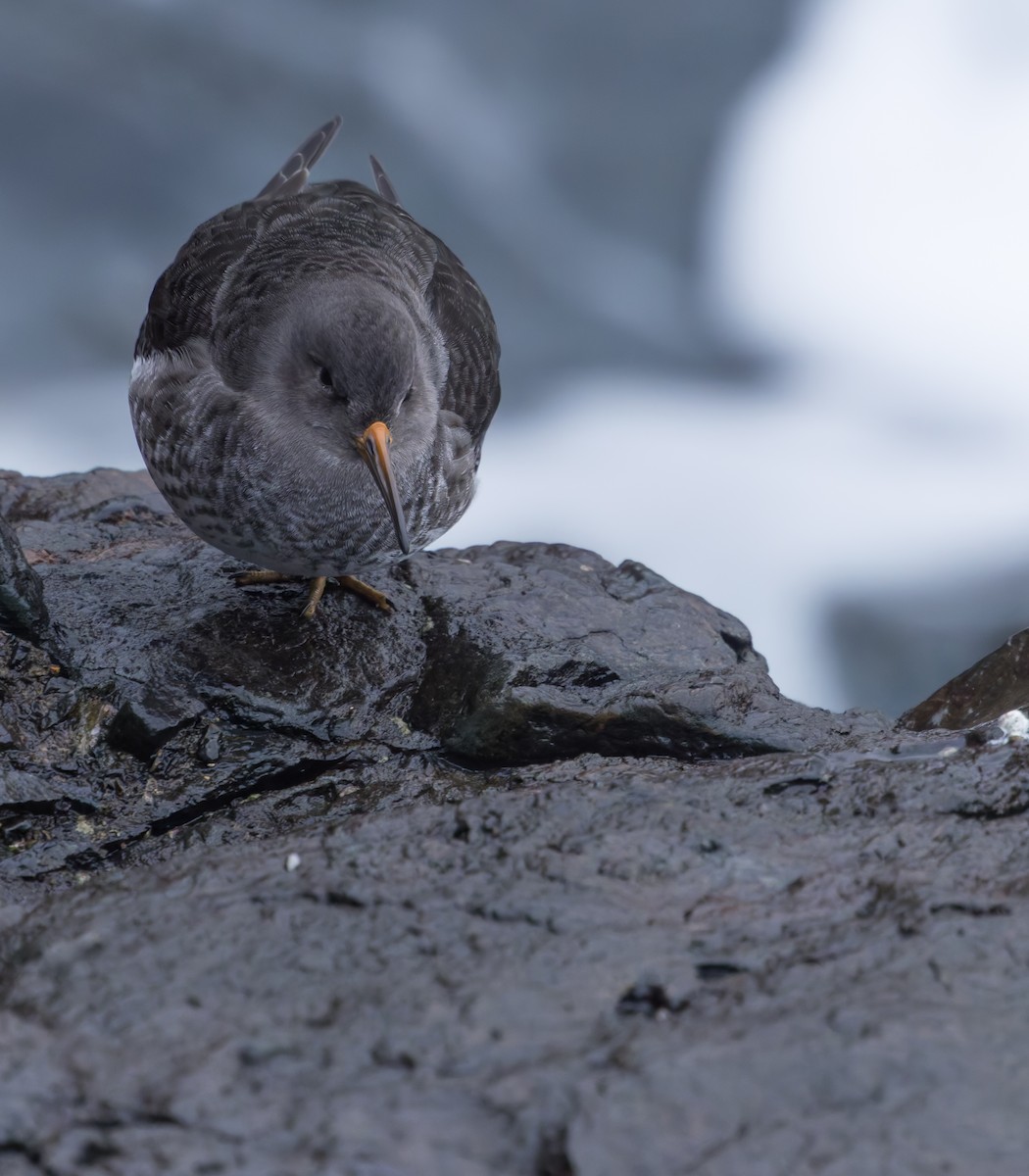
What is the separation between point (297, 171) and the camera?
607 cm

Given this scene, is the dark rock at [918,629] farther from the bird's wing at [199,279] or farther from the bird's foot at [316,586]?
the bird's wing at [199,279]

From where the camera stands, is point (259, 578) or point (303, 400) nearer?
point (303, 400)

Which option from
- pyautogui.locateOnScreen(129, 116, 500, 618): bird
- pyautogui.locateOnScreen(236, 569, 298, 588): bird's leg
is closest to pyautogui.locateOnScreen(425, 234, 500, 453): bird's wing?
pyautogui.locateOnScreen(129, 116, 500, 618): bird

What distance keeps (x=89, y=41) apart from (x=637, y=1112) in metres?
13.5

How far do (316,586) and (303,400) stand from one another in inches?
30.2

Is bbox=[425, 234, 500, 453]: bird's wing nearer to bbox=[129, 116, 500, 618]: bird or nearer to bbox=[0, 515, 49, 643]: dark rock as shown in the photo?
bbox=[129, 116, 500, 618]: bird

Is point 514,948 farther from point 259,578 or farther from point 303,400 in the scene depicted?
point 259,578

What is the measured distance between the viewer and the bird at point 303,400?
434cm

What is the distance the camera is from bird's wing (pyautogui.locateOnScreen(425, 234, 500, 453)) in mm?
5195

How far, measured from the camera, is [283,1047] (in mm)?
1924

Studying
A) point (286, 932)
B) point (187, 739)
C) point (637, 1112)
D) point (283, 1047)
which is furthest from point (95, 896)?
point (187, 739)

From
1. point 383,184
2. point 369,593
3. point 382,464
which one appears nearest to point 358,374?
point 382,464

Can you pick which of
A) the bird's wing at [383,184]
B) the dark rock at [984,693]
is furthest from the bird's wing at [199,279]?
the dark rock at [984,693]

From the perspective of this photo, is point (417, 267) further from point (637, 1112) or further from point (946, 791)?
point (637, 1112)
